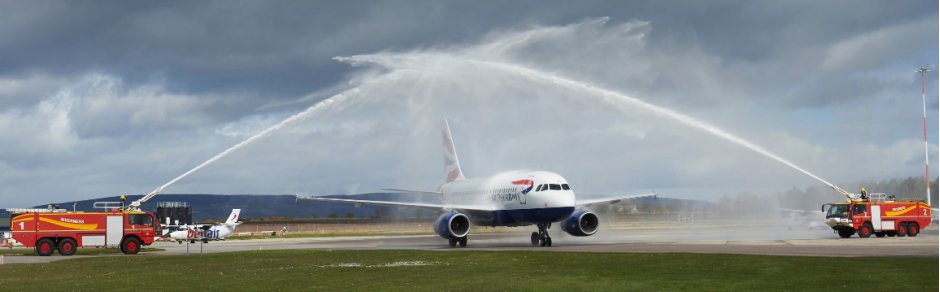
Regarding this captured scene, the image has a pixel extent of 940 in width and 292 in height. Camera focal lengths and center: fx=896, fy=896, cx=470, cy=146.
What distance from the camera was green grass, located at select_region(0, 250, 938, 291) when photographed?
21.7 m

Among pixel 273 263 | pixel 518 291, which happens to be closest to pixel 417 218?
pixel 273 263

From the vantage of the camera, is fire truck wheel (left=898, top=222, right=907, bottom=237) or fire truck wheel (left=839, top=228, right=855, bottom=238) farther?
fire truck wheel (left=898, top=222, right=907, bottom=237)

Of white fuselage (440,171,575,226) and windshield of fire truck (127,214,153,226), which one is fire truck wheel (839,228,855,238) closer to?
white fuselage (440,171,575,226)

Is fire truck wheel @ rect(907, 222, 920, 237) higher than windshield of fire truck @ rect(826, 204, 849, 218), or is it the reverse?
windshield of fire truck @ rect(826, 204, 849, 218)

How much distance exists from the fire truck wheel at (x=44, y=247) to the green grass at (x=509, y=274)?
13.1m

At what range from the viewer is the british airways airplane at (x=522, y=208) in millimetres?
48844

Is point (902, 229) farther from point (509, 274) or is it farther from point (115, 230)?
point (115, 230)

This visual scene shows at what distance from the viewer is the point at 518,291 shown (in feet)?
68.5

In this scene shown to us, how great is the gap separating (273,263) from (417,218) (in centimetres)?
5080

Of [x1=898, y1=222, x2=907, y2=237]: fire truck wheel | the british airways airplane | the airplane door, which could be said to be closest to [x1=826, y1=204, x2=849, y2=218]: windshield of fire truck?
[x1=898, y1=222, x2=907, y2=237]: fire truck wheel

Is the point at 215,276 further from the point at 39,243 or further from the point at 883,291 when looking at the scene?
the point at 39,243

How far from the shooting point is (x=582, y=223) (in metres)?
50.9

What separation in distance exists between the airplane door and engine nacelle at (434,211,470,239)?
17447 millimetres

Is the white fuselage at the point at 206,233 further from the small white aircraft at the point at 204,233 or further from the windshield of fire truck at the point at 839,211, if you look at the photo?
the windshield of fire truck at the point at 839,211
